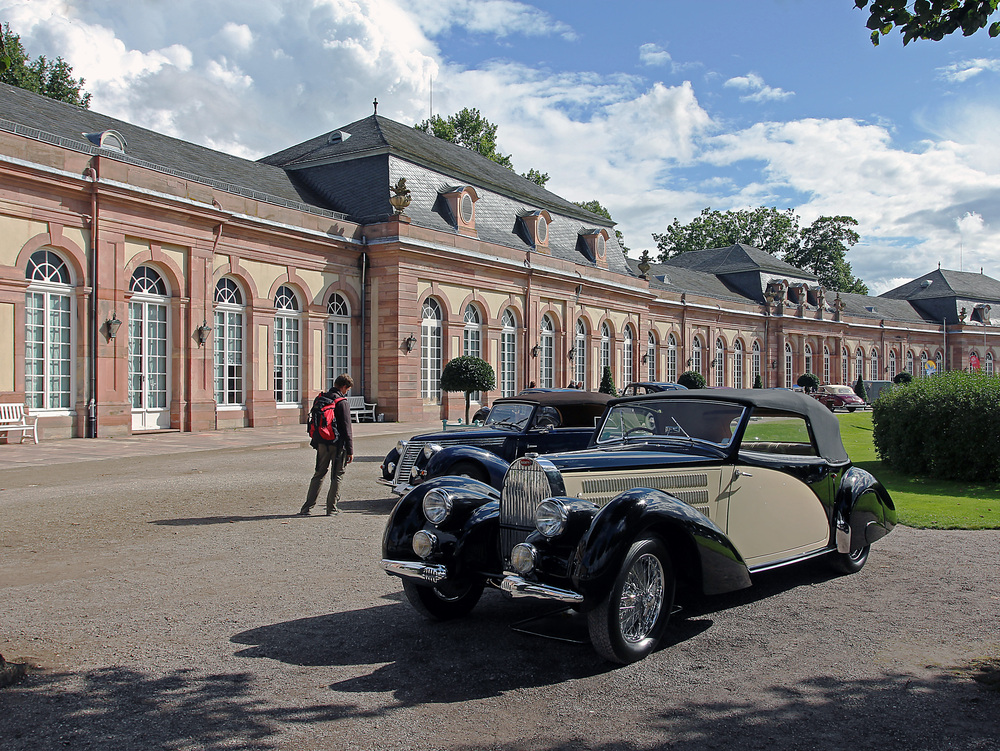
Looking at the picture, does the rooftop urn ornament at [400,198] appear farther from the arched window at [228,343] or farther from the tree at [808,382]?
the tree at [808,382]

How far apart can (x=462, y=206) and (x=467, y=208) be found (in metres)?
0.35

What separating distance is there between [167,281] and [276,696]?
1915 cm

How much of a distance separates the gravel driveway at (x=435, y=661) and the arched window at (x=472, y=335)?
22.4 m

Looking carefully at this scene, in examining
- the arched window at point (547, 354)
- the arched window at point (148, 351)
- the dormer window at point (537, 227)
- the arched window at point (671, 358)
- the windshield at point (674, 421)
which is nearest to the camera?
the windshield at point (674, 421)

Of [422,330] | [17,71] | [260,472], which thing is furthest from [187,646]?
[17,71]

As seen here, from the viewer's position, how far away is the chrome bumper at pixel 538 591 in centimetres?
433

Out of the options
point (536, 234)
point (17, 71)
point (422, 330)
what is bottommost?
point (422, 330)

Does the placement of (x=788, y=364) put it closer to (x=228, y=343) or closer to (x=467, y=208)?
(x=467, y=208)

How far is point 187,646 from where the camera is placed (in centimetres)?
481

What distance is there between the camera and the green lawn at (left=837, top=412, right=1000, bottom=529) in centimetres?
903

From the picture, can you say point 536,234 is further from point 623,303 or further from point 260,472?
point 260,472

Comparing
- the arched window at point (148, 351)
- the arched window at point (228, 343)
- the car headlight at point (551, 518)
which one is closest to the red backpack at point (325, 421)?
the car headlight at point (551, 518)

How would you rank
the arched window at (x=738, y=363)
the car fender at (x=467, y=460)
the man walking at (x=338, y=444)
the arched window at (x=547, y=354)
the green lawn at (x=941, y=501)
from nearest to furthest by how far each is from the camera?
the green lawn at (x=941, y=501) < the car fender at (x=467, y=460) < the man walking at (x=338, y=444) < the arched window at (x=547, y=354) < the arched window at (x=738, y=363)

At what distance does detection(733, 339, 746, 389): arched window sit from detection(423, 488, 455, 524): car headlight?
49.0 m
